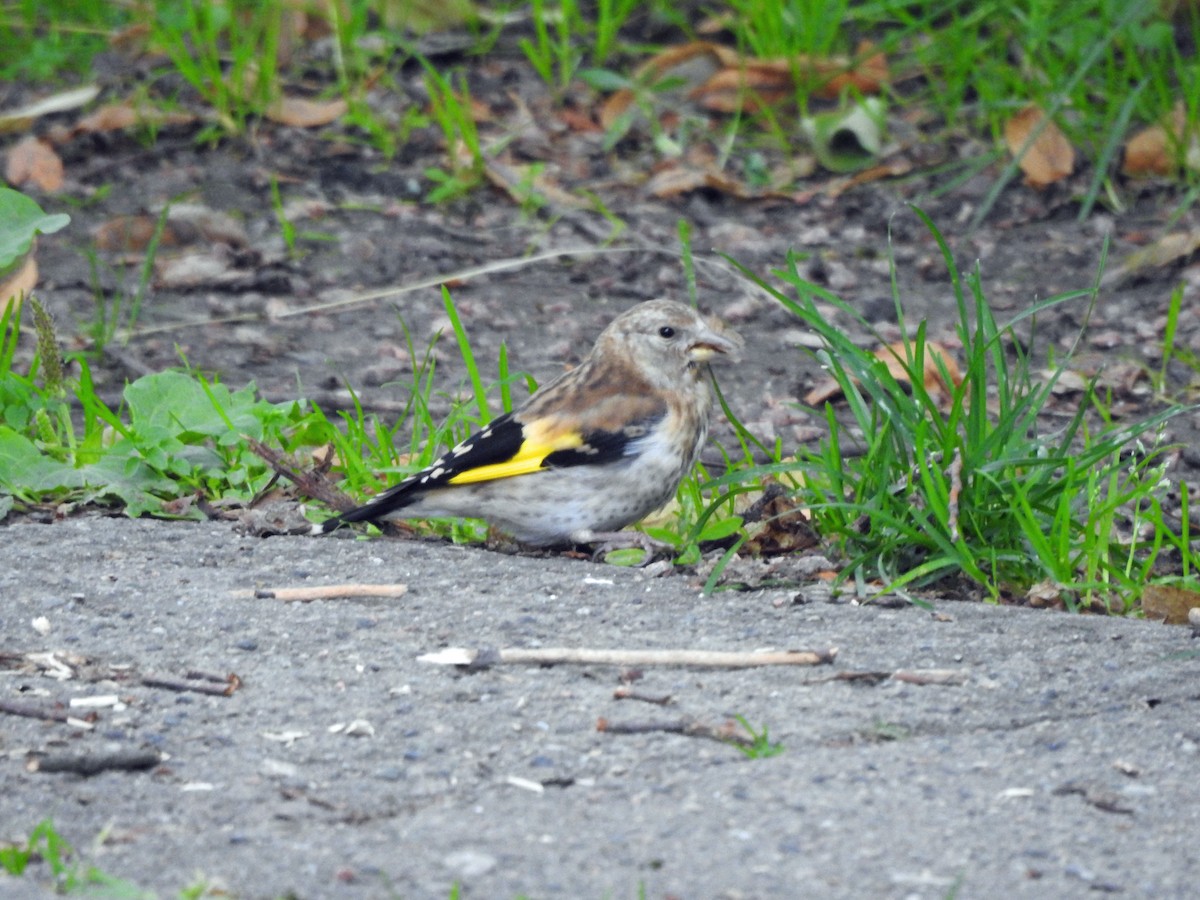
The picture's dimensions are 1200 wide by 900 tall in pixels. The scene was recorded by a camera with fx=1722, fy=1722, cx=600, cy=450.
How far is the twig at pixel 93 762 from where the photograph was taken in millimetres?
3273

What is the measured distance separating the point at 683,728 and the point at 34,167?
603 centimetres

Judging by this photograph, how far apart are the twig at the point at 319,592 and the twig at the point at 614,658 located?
1.56 feet

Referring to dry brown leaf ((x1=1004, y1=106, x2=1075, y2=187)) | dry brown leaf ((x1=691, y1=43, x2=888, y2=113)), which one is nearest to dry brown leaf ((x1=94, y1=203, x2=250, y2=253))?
dry brown leaf ((x1=691, y1=43, x2=888, y2=113))

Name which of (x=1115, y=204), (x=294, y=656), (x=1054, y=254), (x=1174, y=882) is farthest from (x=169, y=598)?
(x=1115, y=204)

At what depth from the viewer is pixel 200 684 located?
3.70m

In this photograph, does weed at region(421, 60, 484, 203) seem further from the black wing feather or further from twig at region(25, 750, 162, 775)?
twig at region(25, 750, 162, 775)

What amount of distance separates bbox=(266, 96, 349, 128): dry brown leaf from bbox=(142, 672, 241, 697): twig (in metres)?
5.49

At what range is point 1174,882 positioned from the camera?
2.92m

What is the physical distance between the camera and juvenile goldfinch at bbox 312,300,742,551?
484cm

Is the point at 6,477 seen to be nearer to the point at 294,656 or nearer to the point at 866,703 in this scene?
the point at 294,656

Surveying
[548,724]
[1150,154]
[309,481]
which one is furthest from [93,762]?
[1150,154]

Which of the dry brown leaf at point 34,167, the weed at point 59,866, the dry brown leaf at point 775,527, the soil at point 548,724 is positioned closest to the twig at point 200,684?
the soil at point 548,724

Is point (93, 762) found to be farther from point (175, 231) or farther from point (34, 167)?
point (34, 167)

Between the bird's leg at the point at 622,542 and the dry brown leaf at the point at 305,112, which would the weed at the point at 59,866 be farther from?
the dry brown leaf at the point at 305,112
